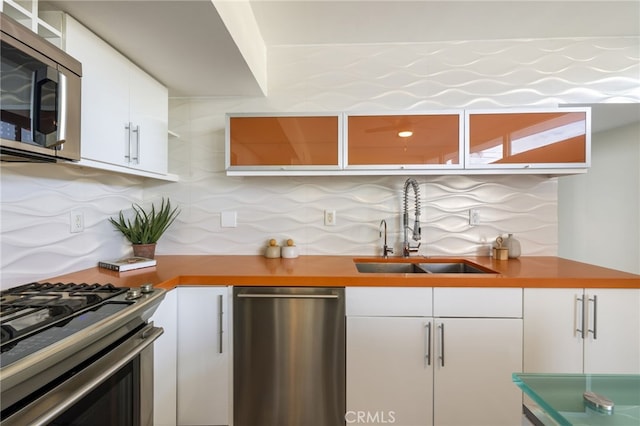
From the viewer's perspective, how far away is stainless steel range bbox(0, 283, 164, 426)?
66 centimetres

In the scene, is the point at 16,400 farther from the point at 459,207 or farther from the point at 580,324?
the point at 459,207

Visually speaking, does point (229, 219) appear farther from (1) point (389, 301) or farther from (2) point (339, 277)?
(1) point (389, 301)

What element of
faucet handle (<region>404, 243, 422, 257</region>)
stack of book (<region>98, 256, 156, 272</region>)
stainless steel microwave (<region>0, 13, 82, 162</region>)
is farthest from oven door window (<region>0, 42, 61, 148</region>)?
faucet handle (<region>404, 243, 422, 257</region>)

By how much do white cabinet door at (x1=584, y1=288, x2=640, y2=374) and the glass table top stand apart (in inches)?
37.2

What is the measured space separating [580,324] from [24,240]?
268 cm

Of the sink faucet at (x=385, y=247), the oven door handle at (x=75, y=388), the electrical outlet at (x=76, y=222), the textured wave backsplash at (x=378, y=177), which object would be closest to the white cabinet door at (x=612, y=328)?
the textured wave backsplash at (x=378, y=177)

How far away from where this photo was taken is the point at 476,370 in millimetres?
1477

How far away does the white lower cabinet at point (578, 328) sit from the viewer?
1465mm

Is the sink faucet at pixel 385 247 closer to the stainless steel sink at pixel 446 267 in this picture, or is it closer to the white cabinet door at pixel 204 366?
the stainless steel sink at pixel 446 267

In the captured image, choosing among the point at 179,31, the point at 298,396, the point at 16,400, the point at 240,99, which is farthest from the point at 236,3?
the point at 298,396

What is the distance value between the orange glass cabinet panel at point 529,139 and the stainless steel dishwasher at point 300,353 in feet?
4.16

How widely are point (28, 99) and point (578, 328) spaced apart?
251 cm

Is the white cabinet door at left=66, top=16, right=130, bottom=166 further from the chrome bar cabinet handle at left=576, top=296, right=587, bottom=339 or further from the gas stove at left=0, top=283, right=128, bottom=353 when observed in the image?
the chrome bar cabinet handle at left=576, top=296, right=587, bottom=339

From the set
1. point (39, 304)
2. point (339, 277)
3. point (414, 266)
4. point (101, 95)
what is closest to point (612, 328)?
point (414, 266)
